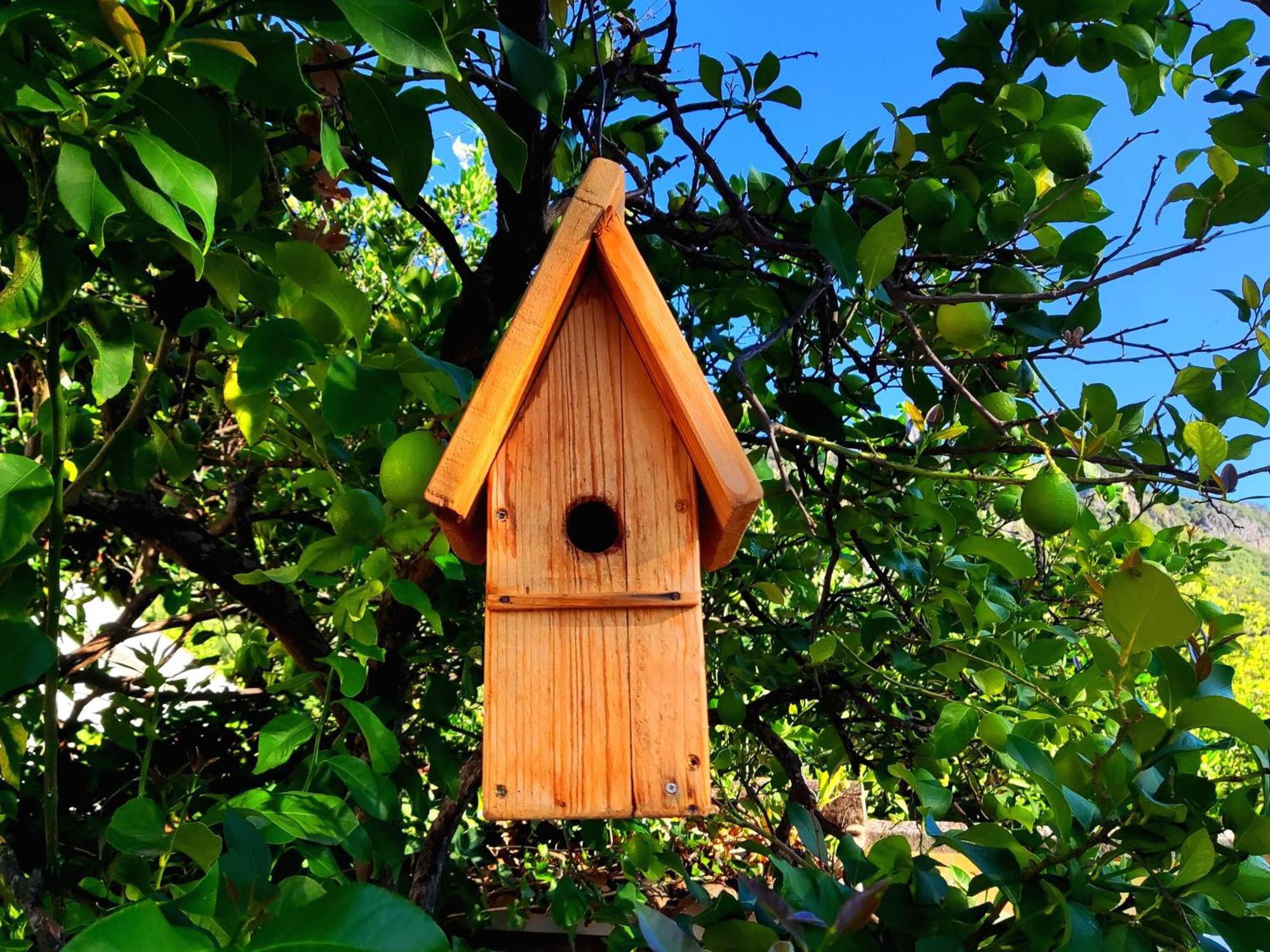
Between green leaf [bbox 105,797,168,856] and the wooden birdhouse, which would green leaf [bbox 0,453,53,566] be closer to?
green leaf [bbox 105,797,168,856]

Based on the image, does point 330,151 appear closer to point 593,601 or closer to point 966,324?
point 593,601

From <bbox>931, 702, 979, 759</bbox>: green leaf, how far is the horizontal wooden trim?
66 centimetres

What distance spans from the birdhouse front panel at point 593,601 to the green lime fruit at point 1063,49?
0.87m

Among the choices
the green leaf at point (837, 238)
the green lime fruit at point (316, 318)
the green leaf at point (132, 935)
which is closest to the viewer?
the green leaf at point (132, 935)

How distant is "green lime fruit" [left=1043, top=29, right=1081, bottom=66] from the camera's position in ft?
4.63

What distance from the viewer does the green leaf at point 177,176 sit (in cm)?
75

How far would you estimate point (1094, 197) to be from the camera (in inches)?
60.0

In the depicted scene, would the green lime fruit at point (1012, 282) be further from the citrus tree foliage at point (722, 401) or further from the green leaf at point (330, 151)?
the green leaf at point (330, 151)

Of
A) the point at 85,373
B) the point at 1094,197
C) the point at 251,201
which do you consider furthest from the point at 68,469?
the point at 1094,197

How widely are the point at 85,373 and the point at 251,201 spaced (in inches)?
70.3

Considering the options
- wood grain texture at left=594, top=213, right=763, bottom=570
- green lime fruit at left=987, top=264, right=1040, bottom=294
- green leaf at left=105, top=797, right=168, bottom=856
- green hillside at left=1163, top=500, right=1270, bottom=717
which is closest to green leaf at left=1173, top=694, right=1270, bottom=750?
wood grain texture at left=594, top=213, right=763, bottom=570

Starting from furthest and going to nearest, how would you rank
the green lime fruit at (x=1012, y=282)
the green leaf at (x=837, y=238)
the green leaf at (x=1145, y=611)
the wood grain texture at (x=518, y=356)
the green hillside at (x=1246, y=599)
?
the green hillside at (x=1246, y=599) < the green lime fruit at (x=1012, y=282) < the green leaf at (x=837, y=238) < the wood grain texture at (x=518, y=356) < the green leaf at (x=1145, y=611)

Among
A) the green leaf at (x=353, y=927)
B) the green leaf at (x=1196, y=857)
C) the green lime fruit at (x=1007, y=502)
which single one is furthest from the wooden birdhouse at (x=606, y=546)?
the green lime fruit at (x=1007, y=502)

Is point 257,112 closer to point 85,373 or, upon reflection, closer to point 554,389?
point 554,389
